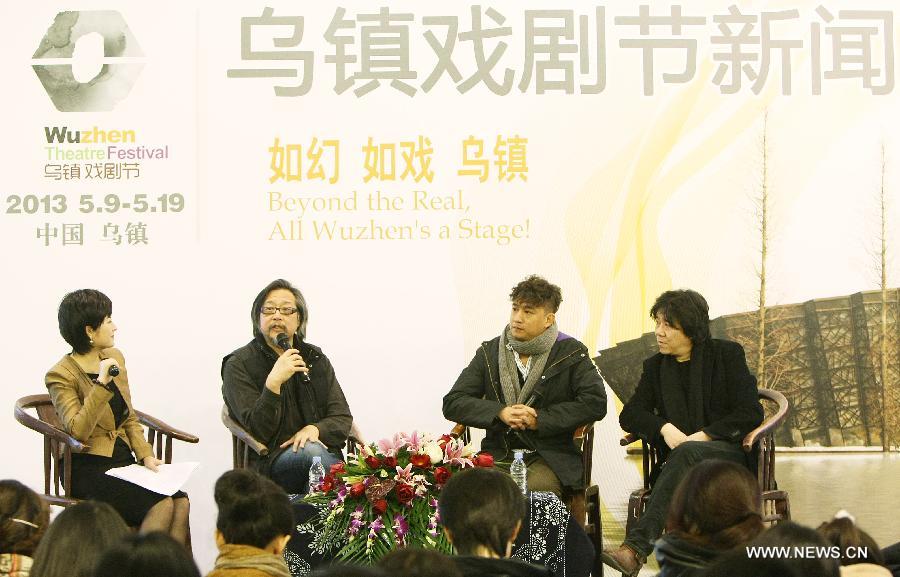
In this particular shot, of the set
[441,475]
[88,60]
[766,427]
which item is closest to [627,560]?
[766,427]

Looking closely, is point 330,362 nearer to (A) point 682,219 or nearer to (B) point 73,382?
(B) point 73,382

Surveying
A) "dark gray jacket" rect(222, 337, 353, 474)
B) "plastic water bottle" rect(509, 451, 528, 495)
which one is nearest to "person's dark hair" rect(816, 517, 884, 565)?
"plastic water bottle" rect(509, 451, 528, 495)

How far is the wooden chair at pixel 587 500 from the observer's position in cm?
448

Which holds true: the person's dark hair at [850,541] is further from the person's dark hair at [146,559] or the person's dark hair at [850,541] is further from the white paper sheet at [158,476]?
the white paper sheet at [158,476]

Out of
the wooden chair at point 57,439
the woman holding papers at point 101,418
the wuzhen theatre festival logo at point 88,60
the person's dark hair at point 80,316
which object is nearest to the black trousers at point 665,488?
the woman holding papers at point 101,418

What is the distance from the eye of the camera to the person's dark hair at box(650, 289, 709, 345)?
14.9 feet

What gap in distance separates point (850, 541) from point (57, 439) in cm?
279

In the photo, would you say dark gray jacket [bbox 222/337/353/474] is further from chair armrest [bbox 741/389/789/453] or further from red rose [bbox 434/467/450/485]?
chair armrest [bbox 741/389/789/453]

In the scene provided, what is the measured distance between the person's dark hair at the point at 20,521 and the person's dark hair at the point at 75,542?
406mm

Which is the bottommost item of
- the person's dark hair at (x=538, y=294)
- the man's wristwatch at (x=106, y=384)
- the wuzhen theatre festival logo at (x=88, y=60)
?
the man's wristwatch at (x=106, y=384)

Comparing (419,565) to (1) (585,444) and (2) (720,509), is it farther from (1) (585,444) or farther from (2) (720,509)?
(1) (585,444)

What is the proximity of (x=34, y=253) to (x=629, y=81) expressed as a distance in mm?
2673

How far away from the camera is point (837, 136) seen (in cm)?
521

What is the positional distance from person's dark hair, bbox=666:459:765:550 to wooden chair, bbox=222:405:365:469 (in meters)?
1.95
